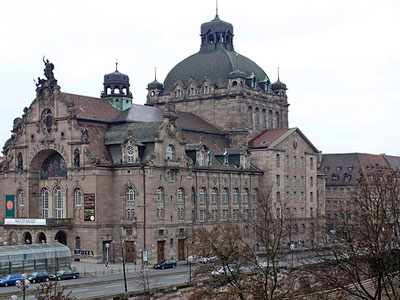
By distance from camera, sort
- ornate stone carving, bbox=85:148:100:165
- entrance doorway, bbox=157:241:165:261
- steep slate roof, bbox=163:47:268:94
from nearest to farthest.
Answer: entrance doorway, bbox=157:241:165:261 → ornate stone carving, bbox=85:148:100:165 → steep slate roof, bbox=163:47:268:94

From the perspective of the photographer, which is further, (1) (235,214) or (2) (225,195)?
(1) (235,214)

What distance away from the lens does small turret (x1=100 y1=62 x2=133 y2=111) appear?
363ft

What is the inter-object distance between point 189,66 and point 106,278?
5455 centimetres

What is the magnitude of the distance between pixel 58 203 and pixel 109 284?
3118 cm

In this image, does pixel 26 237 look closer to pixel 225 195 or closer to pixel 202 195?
pixel 202 195

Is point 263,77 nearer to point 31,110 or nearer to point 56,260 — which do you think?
point 31,110

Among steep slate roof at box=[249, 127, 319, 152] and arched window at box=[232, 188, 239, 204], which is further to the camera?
steep slate roof at box=[249, 127, 319, 152]

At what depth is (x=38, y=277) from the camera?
254 ft

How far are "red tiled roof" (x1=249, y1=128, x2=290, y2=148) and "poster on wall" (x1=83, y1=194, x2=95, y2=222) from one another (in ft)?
104

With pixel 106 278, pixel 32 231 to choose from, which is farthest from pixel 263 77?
pixel 106 278

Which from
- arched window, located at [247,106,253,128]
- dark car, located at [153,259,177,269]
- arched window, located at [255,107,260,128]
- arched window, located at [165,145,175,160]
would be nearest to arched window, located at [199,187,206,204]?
arched window, located at [165,145,175,160]

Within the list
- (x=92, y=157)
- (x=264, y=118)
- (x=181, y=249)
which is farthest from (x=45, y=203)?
(x=264, y=118)

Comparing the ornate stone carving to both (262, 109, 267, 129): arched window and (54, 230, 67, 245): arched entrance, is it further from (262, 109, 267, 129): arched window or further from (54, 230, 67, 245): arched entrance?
(262, 109, 267, 129): arched window

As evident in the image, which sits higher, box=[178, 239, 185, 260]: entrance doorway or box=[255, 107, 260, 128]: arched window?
box=[255, 107, 260, 128]: arched window
